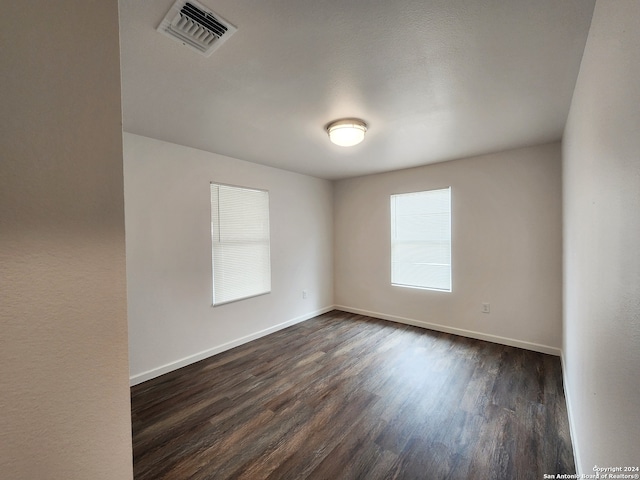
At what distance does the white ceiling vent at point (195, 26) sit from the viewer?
47.5 inches

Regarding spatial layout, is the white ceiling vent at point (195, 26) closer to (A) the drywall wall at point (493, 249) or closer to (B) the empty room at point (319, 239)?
(B) the empty room at point (319, 239)

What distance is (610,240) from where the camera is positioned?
1.00 metres

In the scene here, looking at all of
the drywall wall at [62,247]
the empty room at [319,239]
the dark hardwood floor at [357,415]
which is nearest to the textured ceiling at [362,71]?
the empty room at [319,239]

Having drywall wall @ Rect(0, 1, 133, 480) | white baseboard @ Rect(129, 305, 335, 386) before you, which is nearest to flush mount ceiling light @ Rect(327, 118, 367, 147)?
drywall wall @ Rect(0, 1, 133, 480)

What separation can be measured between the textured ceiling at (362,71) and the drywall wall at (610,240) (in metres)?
0.32

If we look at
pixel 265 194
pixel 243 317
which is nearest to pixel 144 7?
pixel 265 194

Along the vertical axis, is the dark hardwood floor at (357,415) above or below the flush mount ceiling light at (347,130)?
below

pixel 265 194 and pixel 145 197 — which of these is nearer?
pixel 145 197

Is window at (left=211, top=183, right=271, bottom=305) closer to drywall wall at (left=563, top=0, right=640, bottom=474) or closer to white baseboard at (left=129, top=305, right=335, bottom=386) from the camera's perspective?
white baseboard at (left=129, top=305, right=335, bottom=386)

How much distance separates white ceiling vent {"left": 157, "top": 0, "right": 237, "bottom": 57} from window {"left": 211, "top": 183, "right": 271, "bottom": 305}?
6.52ft

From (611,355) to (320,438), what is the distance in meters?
1.71

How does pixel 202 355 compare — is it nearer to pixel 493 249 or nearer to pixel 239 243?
pixel 239 243

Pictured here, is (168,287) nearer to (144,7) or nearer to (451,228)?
(144,7)

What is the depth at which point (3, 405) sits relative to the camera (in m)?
0.56
